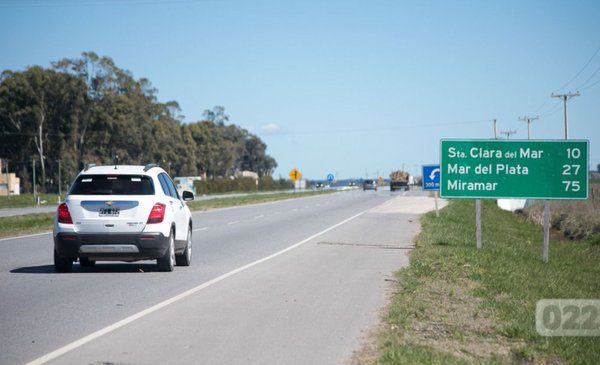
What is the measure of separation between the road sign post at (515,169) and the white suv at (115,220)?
7799 mm

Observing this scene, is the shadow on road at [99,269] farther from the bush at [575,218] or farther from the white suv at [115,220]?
the bush at [575,218]

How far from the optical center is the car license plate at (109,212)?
1431 cm

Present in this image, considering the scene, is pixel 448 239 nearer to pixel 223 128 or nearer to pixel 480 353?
pixel 480 353

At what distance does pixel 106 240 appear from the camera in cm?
1416

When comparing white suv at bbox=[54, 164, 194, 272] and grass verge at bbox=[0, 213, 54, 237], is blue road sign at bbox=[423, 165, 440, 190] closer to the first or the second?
grass verge at bbox=[0, 213, 54, 237]

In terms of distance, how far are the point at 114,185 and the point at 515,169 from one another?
30.7 ft

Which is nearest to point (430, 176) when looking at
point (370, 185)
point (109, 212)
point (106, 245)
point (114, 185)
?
point (114, 185)

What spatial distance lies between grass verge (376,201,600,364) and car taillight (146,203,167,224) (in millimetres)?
4203

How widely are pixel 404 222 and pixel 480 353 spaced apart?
27.9 meters

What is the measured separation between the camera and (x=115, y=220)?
14.3 m

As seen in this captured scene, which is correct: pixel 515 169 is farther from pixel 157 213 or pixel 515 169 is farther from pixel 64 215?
pixel 64 215

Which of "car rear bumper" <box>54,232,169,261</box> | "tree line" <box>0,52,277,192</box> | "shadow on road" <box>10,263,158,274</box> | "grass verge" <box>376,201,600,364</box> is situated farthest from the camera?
"tree line" <box>0,52,277,192</box>

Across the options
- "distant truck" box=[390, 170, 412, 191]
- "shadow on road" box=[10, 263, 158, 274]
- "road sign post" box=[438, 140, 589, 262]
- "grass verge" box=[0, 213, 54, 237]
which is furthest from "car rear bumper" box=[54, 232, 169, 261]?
"distant truck" box=[390, 170, 412, 191]

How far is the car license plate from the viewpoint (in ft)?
47.0
